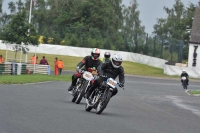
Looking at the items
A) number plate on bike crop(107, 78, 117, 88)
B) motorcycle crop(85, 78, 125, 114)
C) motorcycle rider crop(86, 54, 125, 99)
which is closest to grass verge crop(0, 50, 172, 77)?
motorcycle crop(85, 78, 125, 114)

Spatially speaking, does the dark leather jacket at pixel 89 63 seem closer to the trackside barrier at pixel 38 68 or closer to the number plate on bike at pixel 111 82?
the number plate on bike at pixel 111 82

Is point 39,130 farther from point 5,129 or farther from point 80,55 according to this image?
point 80,55

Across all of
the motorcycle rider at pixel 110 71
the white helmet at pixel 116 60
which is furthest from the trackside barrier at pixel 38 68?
the white helmet at pixel 116 60

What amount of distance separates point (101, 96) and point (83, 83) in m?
2.21

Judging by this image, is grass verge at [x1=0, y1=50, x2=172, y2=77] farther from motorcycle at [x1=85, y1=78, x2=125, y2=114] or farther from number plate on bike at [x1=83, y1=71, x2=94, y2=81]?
motorcycle at [x1=85, y1=78, x2=125, y2=114]

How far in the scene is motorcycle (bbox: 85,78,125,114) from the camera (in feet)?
50.1

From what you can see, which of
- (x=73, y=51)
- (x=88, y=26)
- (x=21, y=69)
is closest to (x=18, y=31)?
(x=21, y=69)

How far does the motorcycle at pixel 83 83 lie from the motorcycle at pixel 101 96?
0.97 meters

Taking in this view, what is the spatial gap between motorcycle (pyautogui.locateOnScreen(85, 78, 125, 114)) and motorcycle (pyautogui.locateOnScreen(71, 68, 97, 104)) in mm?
966

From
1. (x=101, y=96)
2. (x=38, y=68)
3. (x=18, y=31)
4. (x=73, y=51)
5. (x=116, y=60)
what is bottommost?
(x=38, y=68)

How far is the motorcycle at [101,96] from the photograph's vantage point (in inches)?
601

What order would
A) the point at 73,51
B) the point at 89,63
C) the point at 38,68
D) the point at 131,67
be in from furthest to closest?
1. the point at 73,51
2. the point at 131,67
3. the point at 38,68
4. the point at 89,63

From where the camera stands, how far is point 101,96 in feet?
51.6

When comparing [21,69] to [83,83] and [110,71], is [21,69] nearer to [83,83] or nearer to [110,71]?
[83,83]
